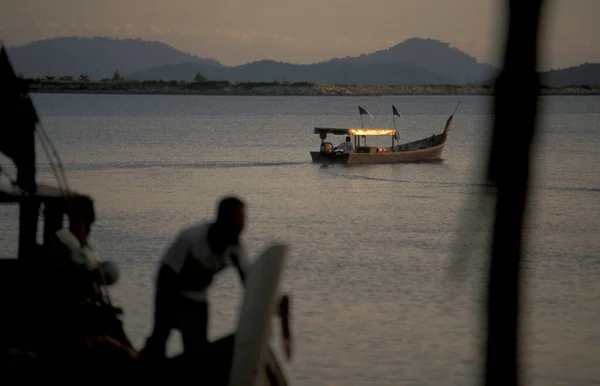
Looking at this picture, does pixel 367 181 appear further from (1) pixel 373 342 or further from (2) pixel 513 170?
(2) pixel 513 170

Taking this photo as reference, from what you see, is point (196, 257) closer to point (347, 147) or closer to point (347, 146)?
point (347, 146)

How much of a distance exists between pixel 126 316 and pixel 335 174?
25.3 metres

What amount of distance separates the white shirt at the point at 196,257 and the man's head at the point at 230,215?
158mm

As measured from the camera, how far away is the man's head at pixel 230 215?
6633 mm

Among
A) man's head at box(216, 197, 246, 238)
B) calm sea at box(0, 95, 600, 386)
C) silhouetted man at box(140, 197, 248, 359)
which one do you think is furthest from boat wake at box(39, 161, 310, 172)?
man's head at box(216, 197, 246, 238)

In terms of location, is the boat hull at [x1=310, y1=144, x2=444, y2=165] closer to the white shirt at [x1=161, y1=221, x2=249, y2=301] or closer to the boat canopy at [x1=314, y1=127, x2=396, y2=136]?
the boat canopy at [x1=314, y1=127, x2=396, y2=136]

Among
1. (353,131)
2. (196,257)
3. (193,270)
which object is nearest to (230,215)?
(196,257)

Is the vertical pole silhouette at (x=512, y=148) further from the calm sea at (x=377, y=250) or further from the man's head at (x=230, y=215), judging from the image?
the man's head at (x=230, y=215)

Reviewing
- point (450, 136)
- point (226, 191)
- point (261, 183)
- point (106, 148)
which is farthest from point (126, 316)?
point (450, 136)

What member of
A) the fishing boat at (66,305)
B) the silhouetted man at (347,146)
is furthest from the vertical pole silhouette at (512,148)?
the silhouetted man at (347,146)

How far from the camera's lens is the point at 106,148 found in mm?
52219

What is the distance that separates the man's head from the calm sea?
1.35m

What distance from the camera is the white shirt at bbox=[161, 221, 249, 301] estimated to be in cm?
681

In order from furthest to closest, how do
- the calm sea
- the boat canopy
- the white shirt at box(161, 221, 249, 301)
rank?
1. the boat canopy
2. the calm sea
3. the white shirt at box(161, 221, 249, 301)
